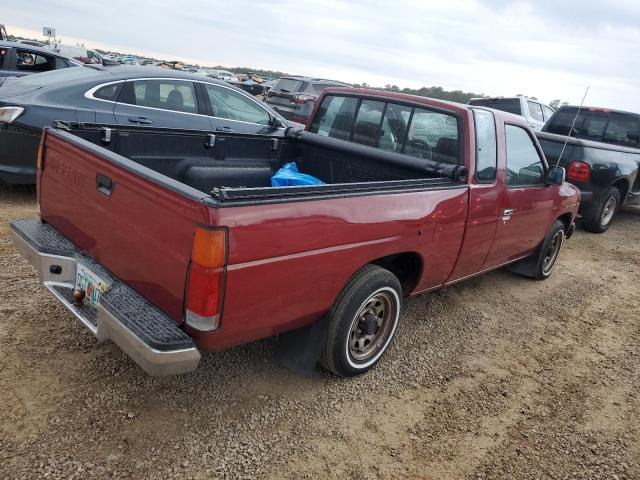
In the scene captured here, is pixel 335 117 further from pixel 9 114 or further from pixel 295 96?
pixel 295 96

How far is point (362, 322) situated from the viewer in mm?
3168

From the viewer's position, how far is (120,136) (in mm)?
3449

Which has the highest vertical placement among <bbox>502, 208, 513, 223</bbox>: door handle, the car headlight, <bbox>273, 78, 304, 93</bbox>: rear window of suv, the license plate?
<bbox>273, 78, 304, 93</bbox>: rear window of suv

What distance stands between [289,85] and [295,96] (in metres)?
1.93

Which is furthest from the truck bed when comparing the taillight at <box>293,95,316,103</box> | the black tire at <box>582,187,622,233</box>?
the taillight at <box>293,95,316,103</box>

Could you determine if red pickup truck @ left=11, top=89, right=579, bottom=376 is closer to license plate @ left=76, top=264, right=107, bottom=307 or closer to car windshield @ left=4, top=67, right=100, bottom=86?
license plate @ left=76, top=264, right=107, bottom=307

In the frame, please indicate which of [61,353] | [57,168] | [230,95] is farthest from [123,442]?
A: [230,95]

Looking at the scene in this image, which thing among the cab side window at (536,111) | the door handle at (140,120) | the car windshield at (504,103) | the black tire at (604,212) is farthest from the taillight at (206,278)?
the cab side window at (536,111)

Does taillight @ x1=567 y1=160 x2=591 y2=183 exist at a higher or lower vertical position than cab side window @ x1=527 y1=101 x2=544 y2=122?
lower

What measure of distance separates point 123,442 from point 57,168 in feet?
5.44

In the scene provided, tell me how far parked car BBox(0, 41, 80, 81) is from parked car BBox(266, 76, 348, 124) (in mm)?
4884

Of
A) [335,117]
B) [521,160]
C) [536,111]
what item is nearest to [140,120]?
[335,117]

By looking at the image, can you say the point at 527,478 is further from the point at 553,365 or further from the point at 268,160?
the point at 268,160

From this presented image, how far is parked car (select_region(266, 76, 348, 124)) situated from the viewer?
11688mm
